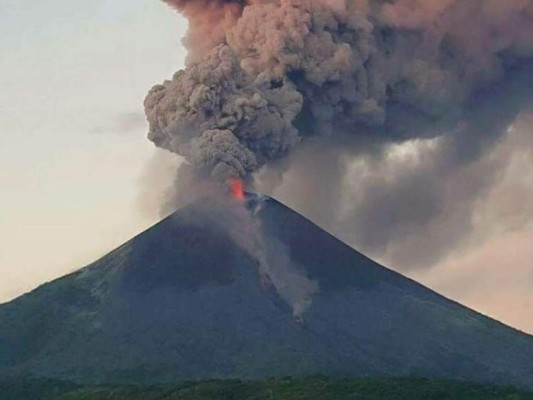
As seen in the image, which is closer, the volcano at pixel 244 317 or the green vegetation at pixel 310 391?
the green vegetation at pixel 310 391

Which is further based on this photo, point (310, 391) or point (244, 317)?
point (244, 317)

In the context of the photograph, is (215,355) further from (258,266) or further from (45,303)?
(45,303)

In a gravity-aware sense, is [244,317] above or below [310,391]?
above

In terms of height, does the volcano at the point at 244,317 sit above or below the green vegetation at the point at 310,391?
above

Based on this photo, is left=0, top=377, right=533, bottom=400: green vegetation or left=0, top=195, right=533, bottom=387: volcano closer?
left=0, top=377, right=533, bottom=400: green vegetation

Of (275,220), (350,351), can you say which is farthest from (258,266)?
(350,351)
